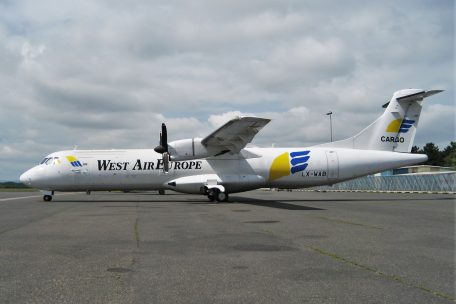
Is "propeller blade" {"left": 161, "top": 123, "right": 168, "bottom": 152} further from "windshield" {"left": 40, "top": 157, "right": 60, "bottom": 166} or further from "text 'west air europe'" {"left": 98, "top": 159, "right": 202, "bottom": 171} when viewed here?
"windshield" {"left": 40, "top": 157, "right": 60, "bottom": 166}

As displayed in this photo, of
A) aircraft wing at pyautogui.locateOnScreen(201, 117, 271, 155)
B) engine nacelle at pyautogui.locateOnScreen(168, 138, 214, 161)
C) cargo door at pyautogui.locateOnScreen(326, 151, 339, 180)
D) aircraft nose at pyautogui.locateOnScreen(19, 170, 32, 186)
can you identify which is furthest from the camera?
aircraft nose at pyautogui.locateOnScreen(19, 170, 32, 186)

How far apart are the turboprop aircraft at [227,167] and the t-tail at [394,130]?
0.24 feet

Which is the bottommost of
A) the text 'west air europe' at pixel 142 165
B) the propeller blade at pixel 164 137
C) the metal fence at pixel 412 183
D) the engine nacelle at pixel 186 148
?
the metal fence at pixel 412 183

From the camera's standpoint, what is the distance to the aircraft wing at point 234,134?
76.6 ft

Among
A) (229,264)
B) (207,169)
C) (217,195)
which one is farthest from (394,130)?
(229,264)

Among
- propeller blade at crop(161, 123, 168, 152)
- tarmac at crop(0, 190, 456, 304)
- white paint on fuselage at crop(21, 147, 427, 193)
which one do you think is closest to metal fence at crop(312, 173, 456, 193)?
white paint on fuselage at crop(21, 147, 427, 193)

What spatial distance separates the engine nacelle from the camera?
25.3 metres

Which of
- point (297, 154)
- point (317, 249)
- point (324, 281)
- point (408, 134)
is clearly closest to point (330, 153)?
point (297, 154)

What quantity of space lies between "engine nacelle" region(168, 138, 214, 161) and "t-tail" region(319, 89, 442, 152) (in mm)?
9522

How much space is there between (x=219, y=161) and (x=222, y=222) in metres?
13.5

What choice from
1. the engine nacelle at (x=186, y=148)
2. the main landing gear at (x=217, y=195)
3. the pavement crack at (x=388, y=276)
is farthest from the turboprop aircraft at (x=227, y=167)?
the pavement crack at (x=388, y=276)

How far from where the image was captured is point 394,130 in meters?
29.0

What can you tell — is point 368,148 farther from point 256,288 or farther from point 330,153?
point 256,288

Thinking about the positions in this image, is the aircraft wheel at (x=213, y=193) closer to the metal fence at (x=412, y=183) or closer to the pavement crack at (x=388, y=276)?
the pavement crack at (x=388, y=276)
